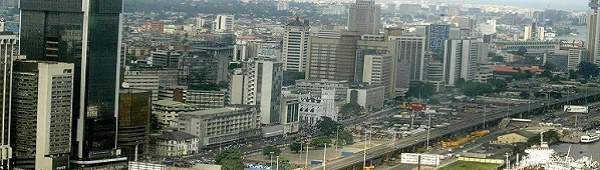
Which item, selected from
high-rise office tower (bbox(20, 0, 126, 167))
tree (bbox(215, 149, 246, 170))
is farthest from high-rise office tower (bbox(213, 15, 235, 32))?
high-rise office tower (bbox(20, 0, 126, 167))

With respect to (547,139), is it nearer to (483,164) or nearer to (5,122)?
(483,164)

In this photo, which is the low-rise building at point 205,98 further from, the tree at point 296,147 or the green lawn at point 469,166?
the green lawn at point 469,166

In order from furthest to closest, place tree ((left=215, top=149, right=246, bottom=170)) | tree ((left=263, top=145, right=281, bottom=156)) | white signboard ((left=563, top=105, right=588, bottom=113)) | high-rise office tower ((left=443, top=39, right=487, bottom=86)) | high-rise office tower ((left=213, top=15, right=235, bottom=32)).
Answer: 1. high-rise office tower ((left=443, top=39, right=487, bottom=86))
2. white signboard ((left=563, top=105, right=588, bottom=113))
3. high-rise office tower ((left=213, top=15, right=235, bottom=32))
4. tree ((left=263, top=145, right=281, bottom=156))
5. tree ((left=215, top=149, right=246, bottom=170))

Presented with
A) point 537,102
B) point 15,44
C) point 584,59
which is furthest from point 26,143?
point 584,59

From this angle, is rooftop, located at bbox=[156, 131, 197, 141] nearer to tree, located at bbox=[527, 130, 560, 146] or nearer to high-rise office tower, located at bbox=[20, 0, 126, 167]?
high-rise office tower, located at bbox=[20, 0, 126, 167]

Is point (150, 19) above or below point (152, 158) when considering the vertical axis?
above

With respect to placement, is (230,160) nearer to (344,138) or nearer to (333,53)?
(344,138)

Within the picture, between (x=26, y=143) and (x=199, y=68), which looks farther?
(x=199, y=68)
